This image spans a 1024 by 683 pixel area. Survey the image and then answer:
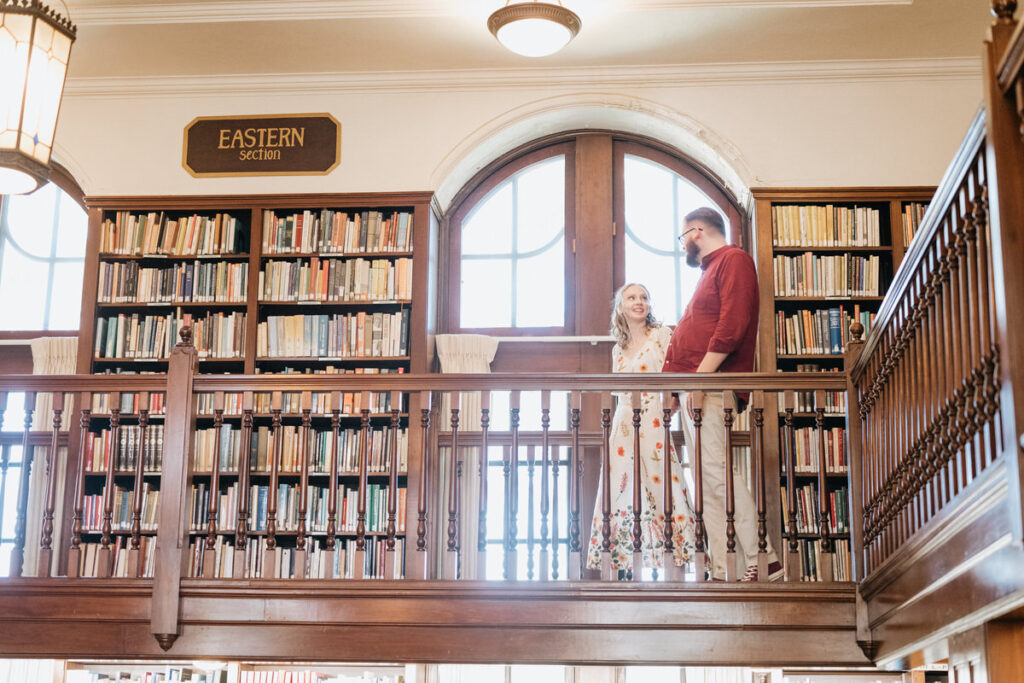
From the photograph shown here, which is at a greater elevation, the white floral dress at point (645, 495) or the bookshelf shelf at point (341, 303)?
the bookshelf shelf at point (341, 303)

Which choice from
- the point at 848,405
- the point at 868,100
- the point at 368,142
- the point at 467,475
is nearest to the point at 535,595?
the point at 848,405

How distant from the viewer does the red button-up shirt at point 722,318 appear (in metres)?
5.32

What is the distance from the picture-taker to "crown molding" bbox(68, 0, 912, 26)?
21.8 ft

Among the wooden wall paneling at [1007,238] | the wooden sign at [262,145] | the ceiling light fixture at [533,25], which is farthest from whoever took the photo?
the wooden sign at [262,145]

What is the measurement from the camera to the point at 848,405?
512 cm

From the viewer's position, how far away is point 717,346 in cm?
534

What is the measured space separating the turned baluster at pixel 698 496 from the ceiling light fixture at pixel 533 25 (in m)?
1.98

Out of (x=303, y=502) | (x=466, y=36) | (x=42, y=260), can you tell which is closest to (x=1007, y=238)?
(x=303, y=502)

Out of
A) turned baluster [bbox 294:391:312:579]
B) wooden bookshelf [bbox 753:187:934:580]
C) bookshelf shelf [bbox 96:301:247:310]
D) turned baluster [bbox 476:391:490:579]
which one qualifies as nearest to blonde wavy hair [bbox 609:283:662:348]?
turned baluster [bbox 476:391:490:579]

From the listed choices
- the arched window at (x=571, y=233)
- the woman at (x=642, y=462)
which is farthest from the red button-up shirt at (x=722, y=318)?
the arched window at (x=571, y=233)

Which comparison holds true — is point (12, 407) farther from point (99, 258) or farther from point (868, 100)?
point (868, 100)

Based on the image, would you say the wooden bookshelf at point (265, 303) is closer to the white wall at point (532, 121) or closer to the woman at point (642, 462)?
the white wall at point (532, 121)

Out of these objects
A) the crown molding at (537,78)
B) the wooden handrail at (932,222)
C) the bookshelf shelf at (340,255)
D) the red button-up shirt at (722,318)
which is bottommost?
the wooden handrail at (932,222)

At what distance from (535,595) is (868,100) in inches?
151
